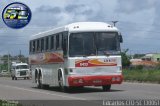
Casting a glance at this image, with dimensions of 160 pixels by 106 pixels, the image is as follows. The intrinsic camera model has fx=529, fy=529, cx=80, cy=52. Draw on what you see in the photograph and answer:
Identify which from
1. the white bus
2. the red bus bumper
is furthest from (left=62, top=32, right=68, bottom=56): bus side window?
the red bus bumper

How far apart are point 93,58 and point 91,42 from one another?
2.69 ft

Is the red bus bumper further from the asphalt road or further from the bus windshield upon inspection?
the bus windshield

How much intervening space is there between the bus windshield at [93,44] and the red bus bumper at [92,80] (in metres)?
1.13

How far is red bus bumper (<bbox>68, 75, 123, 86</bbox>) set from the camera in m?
25.4

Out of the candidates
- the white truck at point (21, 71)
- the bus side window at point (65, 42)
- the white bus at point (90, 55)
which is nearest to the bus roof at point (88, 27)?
the white bus at point (90, 55)

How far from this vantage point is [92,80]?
25.5 metres

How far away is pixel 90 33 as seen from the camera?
85.1ft

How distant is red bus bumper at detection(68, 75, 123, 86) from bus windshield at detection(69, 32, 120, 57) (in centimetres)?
113

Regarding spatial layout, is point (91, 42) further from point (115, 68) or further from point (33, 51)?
point (33, 51)

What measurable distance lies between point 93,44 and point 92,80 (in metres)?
1.75

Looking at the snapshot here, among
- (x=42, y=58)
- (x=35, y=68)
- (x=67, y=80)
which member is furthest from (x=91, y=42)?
(x=35, y=68)

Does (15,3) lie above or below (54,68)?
above

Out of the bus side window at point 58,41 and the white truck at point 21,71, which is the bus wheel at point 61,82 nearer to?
the bus side window at point 58,41

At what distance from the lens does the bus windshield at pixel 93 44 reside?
25594mm
